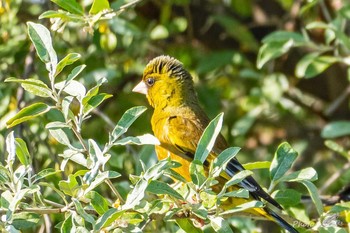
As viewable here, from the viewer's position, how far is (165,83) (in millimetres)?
5430

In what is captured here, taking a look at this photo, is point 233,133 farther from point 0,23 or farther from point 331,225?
point 331,225

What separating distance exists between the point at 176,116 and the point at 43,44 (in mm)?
1621

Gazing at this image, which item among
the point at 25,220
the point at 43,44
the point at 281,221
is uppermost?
the point at 43,44

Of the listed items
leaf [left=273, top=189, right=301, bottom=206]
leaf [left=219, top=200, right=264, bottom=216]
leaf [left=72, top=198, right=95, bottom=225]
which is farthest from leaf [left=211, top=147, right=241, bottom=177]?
leaf [left=273, top=189, right=301, bottom=206]

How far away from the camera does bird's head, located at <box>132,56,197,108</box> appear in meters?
5.43

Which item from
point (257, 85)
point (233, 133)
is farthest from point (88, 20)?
point (257, 85)

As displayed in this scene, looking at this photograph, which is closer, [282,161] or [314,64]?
[282,161]

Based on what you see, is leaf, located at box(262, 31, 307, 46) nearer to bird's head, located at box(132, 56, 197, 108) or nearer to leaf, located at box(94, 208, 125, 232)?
bird's head, located at box(132, 56, 197, 108)

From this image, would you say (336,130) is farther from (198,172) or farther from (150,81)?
(198,172)

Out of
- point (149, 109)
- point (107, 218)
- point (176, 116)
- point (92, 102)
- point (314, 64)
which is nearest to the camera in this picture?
point (107, 218)

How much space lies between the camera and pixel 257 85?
23.2ft

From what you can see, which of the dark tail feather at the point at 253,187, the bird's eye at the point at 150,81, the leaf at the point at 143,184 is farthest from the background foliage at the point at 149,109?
the bird's eye at the point at 150,81

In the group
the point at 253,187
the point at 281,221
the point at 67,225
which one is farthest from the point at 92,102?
the point at 281,221

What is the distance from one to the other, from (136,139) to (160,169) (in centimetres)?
22
